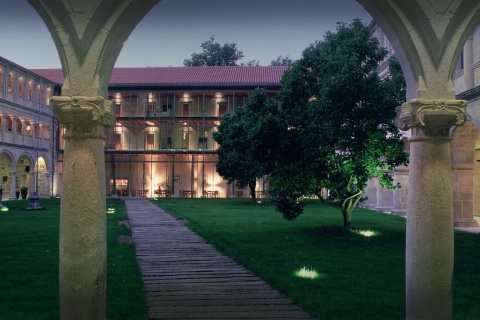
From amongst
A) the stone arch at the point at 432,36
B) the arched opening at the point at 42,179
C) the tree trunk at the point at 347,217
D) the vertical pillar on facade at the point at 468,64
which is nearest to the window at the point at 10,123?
the arched opening at the point at 42,179

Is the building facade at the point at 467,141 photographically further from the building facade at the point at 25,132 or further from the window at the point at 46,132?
the window at the point at 46,132

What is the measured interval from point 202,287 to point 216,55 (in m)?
65.1

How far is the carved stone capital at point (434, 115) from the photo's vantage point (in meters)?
5.45

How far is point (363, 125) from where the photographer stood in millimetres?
14406

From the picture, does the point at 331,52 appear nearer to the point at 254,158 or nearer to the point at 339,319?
the point at 254,158

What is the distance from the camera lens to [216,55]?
7125cm

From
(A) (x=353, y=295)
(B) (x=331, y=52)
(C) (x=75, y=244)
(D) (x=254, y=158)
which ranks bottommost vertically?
(A) (x=353, y=295)

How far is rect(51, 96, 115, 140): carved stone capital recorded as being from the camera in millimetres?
5195

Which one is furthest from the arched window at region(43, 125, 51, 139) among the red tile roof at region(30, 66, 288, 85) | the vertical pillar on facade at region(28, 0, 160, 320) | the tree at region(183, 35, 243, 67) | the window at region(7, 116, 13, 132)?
the vertical pillar on facade at region(28, 0, 160, 320)

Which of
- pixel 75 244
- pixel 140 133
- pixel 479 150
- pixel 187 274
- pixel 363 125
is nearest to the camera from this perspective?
pixel 75 244

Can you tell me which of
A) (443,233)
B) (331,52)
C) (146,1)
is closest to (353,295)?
(443,233)

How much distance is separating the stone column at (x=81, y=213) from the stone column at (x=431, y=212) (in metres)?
3.20

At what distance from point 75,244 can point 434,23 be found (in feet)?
14.0

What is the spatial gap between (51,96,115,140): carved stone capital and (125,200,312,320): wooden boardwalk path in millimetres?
2489
